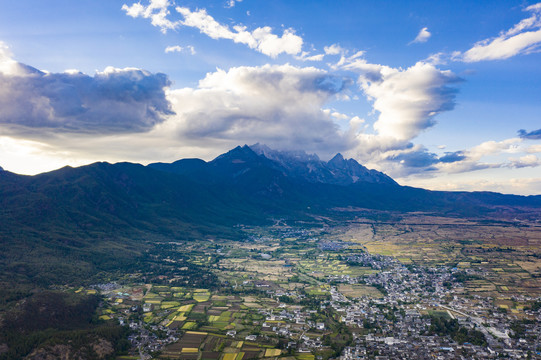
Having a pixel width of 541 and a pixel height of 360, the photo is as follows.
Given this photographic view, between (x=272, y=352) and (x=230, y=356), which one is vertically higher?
(x=272, y=352)

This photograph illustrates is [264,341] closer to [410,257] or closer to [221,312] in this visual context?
[221,312]

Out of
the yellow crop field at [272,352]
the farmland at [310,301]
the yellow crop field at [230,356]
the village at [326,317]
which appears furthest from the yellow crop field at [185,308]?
the yellow crop field at [272,352]

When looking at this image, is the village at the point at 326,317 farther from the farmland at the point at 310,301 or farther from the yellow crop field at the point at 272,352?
the farmland at the point at 310,301

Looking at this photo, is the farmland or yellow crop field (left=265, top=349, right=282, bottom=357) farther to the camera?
the farmland

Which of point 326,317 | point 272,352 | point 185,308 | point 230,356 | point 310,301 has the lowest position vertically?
point 230,356

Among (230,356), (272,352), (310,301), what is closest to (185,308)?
(230,356)

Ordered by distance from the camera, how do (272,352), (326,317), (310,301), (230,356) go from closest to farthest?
1. (230,356)
2. (272,352)
3. (326,317)
4. (310,301)

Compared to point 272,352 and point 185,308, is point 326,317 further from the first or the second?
point 185,308

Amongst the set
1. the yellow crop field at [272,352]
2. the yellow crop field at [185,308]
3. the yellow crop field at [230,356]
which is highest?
the yellow crop field at [272,352]

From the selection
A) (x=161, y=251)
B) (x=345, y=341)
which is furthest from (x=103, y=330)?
(x=161, y=251)

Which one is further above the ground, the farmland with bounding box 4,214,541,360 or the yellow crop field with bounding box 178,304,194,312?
the farmland with bounding box 4,214,541,360

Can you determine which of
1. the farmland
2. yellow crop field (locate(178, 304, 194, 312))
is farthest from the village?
yellow crop field (locate(178, 304, 194, 312))

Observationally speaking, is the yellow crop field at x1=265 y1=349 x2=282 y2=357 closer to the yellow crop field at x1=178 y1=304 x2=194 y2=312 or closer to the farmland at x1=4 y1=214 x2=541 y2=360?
the farmland at x1=4 y1=214 x2=541 y2=360
